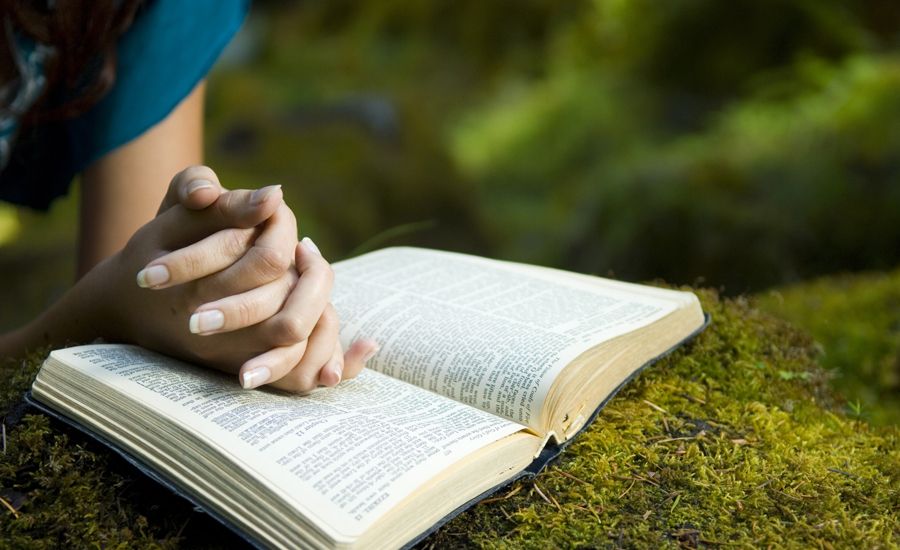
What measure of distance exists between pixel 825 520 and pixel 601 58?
17.4 ft

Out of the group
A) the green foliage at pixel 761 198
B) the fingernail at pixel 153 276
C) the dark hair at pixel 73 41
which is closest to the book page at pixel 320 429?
the fingernail at pixel 153 276

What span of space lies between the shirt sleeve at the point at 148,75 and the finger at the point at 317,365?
99 centimetres

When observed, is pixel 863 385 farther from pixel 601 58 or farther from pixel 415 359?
pixel 601 58

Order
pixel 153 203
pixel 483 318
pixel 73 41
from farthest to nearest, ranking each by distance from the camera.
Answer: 1. pixel 153 203
2. pixel 73 41
3. pixel 483 318

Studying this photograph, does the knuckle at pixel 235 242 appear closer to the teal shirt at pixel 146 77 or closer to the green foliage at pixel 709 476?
the green foliage at pixel 709 476

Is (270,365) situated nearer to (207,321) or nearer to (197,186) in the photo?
(207,321)

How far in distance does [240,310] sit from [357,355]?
0.60 feet

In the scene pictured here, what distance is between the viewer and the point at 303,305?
2.70 feet

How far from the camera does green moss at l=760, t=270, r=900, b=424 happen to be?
63.0 inches

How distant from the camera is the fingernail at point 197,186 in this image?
2.69 feet

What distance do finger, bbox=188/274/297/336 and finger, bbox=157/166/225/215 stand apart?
4.5 inches

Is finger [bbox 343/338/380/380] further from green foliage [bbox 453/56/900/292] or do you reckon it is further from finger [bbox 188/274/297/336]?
green foliage [bbox 453/56/900/292]

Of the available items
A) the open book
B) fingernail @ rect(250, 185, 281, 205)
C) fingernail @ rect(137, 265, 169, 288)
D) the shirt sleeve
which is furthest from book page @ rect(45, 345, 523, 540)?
the shirt sleeve

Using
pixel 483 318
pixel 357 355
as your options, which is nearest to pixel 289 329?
pixel 357 355
